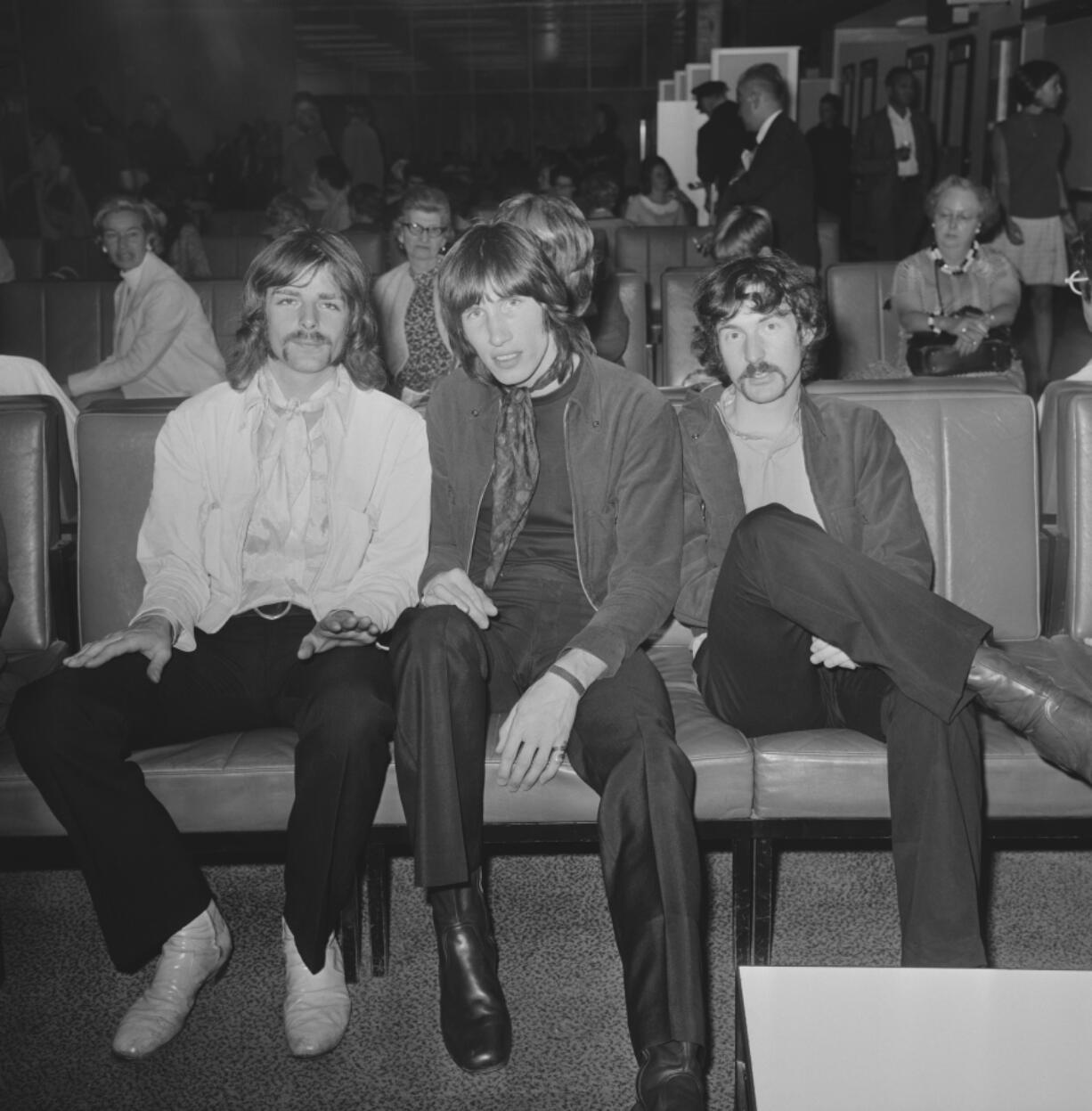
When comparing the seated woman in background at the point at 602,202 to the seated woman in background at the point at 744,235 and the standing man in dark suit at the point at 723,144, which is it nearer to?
the standing man in dark suit at the point at 723,144

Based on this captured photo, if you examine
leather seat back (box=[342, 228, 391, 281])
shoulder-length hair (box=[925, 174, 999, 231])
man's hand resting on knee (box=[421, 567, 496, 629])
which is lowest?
man's hand resting on knee (box=[421, 567, 496, 629])

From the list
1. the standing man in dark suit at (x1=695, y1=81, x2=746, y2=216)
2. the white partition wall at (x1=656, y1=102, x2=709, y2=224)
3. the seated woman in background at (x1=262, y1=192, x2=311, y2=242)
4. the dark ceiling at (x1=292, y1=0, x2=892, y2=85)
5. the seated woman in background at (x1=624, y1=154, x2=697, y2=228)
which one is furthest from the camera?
the dark ceiling at (x1=292, y1=0, x2=892, y2=85)

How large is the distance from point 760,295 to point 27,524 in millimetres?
1398

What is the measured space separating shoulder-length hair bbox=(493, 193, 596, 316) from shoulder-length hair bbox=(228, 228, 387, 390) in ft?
1.29

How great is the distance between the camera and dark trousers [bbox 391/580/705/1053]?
173 centimetres

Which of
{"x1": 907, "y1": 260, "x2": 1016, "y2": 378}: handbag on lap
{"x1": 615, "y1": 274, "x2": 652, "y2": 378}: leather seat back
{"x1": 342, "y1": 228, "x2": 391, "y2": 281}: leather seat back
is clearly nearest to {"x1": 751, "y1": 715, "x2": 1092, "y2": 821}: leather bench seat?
{"x1": 907, "y1": 260, "x2": 1016, "y2": 378}: handbag on lap

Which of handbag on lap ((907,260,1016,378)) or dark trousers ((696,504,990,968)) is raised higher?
handbag on lap ((907,260,1016,378))

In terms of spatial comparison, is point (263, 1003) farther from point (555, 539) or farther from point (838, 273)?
point (838, 273)

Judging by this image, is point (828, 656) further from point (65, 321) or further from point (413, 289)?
point (65, 321)

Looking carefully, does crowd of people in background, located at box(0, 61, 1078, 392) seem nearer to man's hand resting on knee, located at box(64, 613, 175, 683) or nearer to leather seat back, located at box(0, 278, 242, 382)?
leather seat back, located at box(0, 278, 242, 382)

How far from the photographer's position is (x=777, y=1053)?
1.36 meters

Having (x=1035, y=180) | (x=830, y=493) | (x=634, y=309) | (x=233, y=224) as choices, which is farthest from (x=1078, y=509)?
(x=233, y=224)

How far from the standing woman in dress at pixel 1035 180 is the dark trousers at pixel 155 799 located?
5.08 m

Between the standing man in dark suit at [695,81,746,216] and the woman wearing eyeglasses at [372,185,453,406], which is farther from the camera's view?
the standing man in dark suit at [695,81,746,216]
